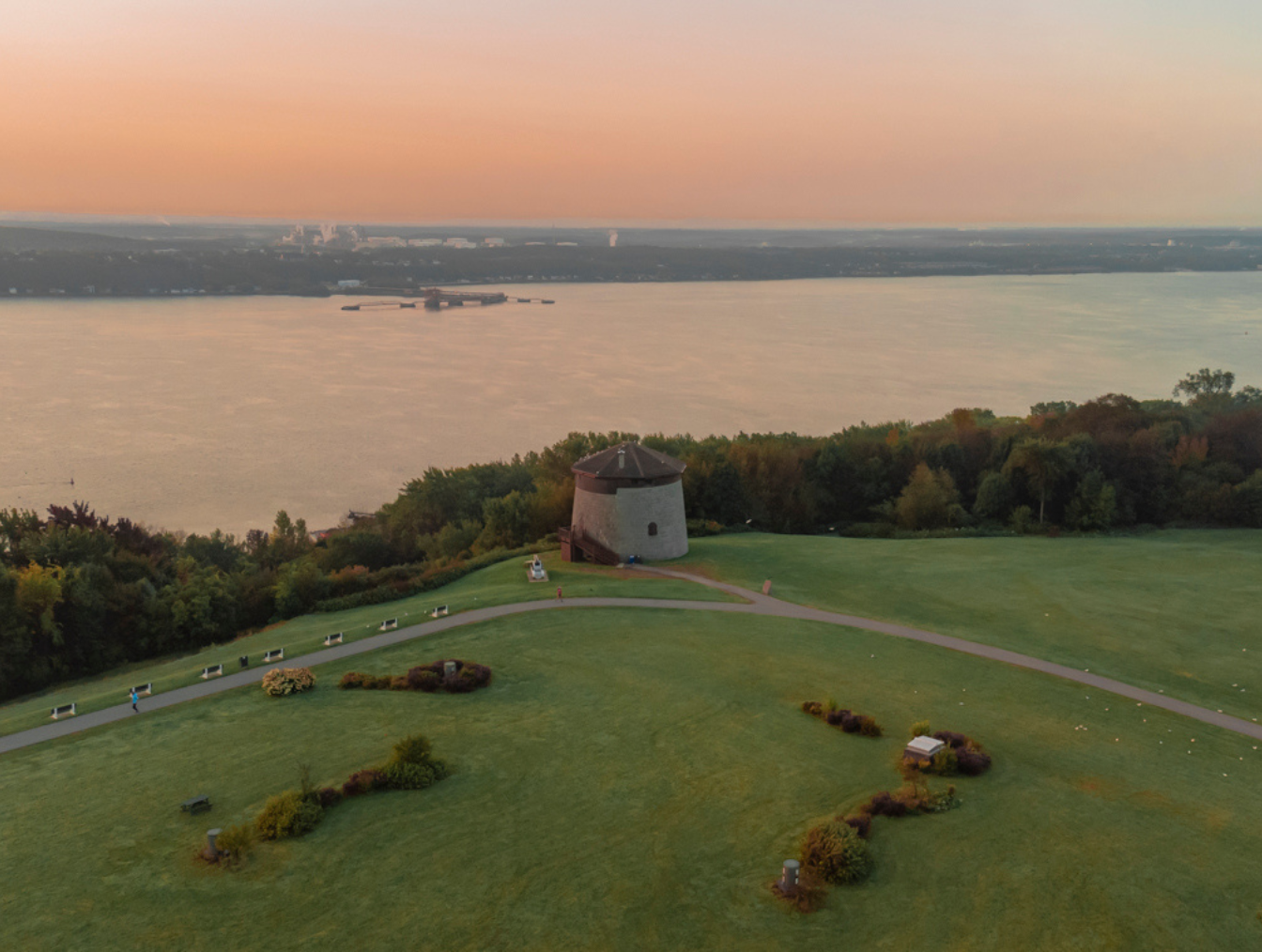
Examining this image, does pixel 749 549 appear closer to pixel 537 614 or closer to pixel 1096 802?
pixel 537 614

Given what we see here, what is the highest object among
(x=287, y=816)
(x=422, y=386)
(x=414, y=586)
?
(x=287, y=816)

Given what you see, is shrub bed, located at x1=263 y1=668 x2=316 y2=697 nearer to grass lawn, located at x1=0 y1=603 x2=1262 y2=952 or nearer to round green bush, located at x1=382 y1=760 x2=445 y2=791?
grass lawn, located at x1=0 y1=603 x2=1262 y2=952

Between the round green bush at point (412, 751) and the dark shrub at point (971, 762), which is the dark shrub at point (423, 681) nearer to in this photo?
the round green bush at point (412, 751)


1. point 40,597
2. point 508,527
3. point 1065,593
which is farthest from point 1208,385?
point 40,597

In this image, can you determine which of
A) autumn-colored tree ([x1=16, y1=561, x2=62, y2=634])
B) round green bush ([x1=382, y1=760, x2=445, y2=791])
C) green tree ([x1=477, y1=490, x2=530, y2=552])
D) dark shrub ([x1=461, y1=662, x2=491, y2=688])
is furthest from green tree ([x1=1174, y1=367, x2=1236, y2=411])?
autumn-colored tree ([x1=16, y1=561, x2=62, y2=634])

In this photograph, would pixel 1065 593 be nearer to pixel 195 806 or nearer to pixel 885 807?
pixel 885 807

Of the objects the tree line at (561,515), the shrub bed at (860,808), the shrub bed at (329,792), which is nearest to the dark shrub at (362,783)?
the shrub bed at (329,792)

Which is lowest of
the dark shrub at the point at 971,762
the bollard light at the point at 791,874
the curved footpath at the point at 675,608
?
the curved footpath at the point at 675,608
